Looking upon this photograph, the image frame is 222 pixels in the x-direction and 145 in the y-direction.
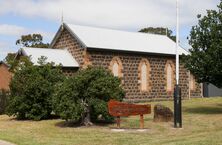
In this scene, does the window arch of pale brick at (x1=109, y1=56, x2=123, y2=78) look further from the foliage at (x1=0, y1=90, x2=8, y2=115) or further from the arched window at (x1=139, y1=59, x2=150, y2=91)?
the foliage at (x1=0, y1=90, x2=8, y2=115)

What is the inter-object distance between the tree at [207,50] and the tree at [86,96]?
689 cm

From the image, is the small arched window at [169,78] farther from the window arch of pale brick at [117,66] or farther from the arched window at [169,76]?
the window arch of pale brick at [117,66]

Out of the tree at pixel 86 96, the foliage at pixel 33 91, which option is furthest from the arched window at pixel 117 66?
the tree at pixel 86 96

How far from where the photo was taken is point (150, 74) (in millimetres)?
42406

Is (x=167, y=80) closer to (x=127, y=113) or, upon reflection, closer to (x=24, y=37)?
(x=127, y=113)

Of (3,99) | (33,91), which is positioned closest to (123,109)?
(33,91)

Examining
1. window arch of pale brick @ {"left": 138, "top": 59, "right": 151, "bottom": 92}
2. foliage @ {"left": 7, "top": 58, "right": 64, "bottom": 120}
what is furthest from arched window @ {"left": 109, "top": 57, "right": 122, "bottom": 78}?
foliage @ {"left": 7, "top": 58, "right": 64, "bottom": 120}

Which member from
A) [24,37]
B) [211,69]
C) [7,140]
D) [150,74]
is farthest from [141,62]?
[24,37]

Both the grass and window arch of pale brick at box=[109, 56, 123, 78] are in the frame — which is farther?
window arch of pale brick at box=[109, 56, 123, 78]

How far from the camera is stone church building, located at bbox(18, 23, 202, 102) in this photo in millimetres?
38375

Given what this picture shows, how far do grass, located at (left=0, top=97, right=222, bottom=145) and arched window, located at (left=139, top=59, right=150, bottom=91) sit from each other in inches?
693

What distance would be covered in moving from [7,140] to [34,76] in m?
10.6

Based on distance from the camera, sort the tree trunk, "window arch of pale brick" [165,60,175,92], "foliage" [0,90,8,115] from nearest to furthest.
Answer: the tree trunk
"foliage" [0,90,8,115]
"window arch of pale brick" [165,60,175,92]

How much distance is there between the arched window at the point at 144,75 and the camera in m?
41.8
